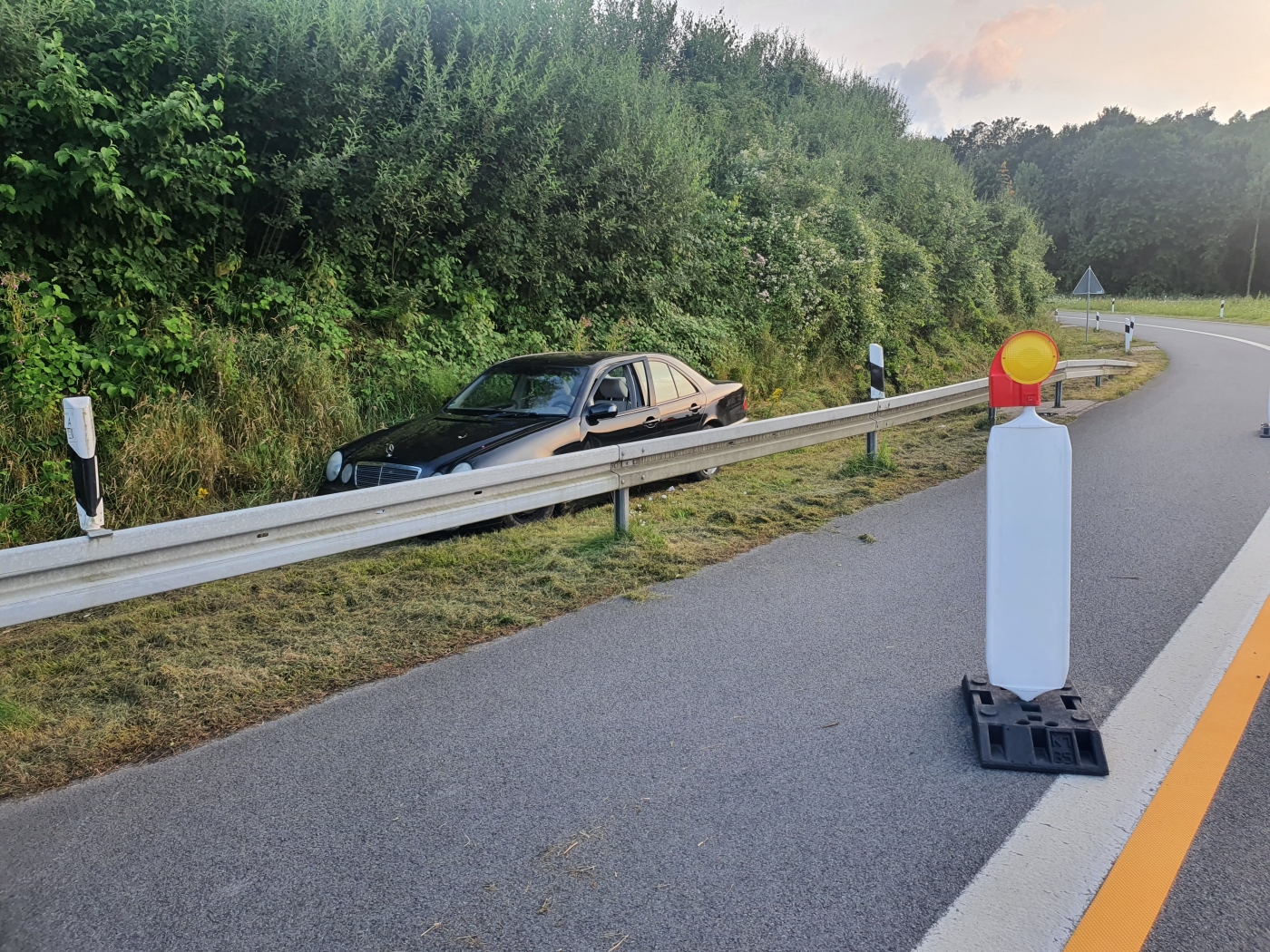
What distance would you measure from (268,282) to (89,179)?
199 centimetres

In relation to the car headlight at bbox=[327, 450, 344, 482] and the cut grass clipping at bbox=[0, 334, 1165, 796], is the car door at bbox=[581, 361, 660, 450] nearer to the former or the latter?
the cut grass clipping at bbox=[0, 334, 1165, 796]

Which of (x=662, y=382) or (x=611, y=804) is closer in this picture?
(x=611, y=804)

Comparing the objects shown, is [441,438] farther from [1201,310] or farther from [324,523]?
[1201,310]

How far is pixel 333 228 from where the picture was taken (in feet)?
32.6

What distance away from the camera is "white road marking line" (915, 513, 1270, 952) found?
235 centimetres

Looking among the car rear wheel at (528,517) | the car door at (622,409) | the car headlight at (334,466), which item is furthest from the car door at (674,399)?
the car headlight at (334,466)

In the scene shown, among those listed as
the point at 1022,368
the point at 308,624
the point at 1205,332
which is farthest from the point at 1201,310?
the point at 308,624

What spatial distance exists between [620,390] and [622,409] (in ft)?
0.59

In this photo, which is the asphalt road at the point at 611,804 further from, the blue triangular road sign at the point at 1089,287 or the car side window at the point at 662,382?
the blue triangular road sign at the point at 1089,287

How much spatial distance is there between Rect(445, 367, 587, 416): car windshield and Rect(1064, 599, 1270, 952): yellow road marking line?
5.31m

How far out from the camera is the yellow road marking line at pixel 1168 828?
7.67 feet

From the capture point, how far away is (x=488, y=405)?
27.2ft

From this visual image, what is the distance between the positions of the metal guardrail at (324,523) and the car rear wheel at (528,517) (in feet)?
1.99

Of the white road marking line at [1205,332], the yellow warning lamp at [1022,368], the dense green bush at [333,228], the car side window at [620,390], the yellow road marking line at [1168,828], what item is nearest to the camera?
the yellow road marking line at [1168,828]
